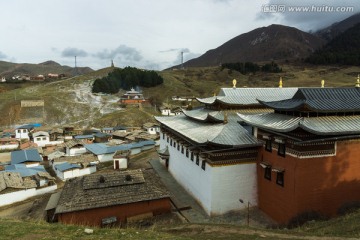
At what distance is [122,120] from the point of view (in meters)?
90.3

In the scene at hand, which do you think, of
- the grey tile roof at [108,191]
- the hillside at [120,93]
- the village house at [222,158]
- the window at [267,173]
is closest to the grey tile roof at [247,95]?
the village house at [222,158]

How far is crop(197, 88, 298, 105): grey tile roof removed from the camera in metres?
28.6

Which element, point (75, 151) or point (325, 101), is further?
point (75, 151)

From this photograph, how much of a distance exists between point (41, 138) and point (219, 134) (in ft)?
189

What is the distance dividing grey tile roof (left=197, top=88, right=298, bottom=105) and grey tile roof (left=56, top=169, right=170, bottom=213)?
10011 millimetres

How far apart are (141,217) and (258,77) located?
13708 centimetres

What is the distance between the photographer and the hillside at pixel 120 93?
9380 cm

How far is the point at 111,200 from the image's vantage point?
22062 millimetres

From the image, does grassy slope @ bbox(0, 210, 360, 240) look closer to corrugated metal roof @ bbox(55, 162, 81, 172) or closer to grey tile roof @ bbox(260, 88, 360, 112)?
grey tile roof @ bbox(260, 88, 360, 112)

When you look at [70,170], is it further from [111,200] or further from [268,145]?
[268,145]

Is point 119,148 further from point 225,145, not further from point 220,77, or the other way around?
point 220,77

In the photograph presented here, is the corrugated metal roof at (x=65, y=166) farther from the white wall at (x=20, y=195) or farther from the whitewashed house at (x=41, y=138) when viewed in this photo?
the whitewashed house at (x=41, y=138)

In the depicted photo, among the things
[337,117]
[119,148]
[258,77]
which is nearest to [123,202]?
[337,117]

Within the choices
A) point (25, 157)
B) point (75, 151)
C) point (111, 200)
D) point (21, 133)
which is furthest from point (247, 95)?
point (21, 133)
